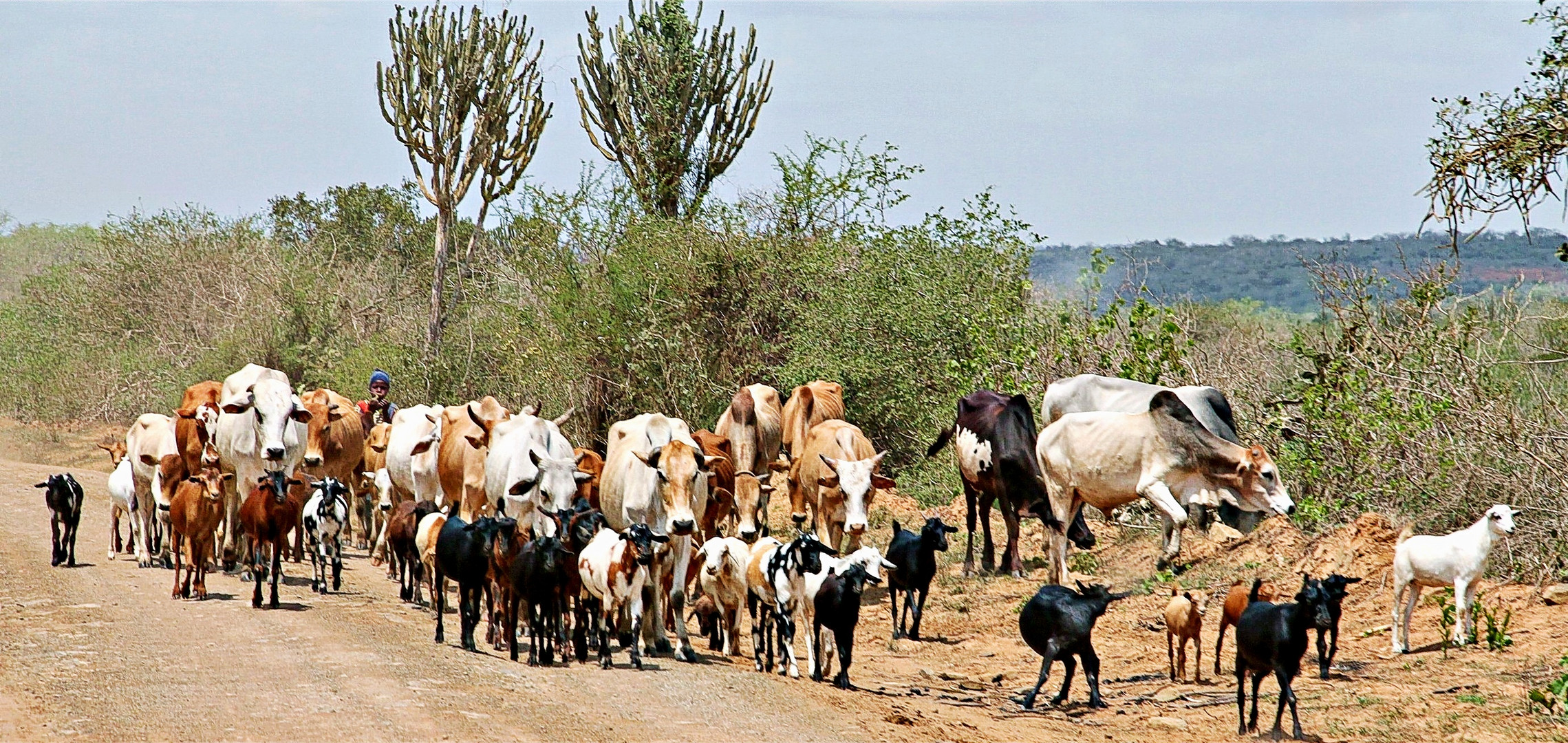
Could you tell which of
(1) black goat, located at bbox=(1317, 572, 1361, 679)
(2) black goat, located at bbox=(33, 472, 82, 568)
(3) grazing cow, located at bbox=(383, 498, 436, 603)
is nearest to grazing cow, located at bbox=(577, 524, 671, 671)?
(3) grazing cow, located at bbox=(383, 498, 436, 603)

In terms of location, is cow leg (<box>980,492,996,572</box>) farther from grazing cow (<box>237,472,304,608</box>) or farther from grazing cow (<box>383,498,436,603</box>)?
grazing cow (<box>237,472,304,608</box>)

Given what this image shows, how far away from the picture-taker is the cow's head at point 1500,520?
33.4 ft

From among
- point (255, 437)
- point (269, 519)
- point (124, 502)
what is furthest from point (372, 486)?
point (269, 519)

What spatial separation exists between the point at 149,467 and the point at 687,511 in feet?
23.2

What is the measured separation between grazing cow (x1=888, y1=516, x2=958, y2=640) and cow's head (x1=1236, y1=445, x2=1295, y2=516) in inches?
110

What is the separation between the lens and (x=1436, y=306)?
49.2ft

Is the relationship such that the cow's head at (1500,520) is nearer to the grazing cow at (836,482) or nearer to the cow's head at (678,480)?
the grazing cow at (836,482)

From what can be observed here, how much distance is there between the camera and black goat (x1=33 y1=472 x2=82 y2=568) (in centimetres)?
1535

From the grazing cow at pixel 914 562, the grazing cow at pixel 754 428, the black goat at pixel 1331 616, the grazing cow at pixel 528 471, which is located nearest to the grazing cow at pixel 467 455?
the grazing cow at pixel 528 471

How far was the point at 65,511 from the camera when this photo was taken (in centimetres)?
1548

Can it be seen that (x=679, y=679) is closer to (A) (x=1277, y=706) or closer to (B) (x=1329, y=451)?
(A) (x=1277, y=706)

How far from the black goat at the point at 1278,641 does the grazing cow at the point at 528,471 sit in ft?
18.7

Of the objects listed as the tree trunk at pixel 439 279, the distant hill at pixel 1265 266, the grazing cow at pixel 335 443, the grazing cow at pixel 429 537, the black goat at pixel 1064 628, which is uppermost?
the distant hill at pixel 1265 266

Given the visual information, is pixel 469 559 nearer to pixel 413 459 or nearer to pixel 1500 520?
pixel 413 459
